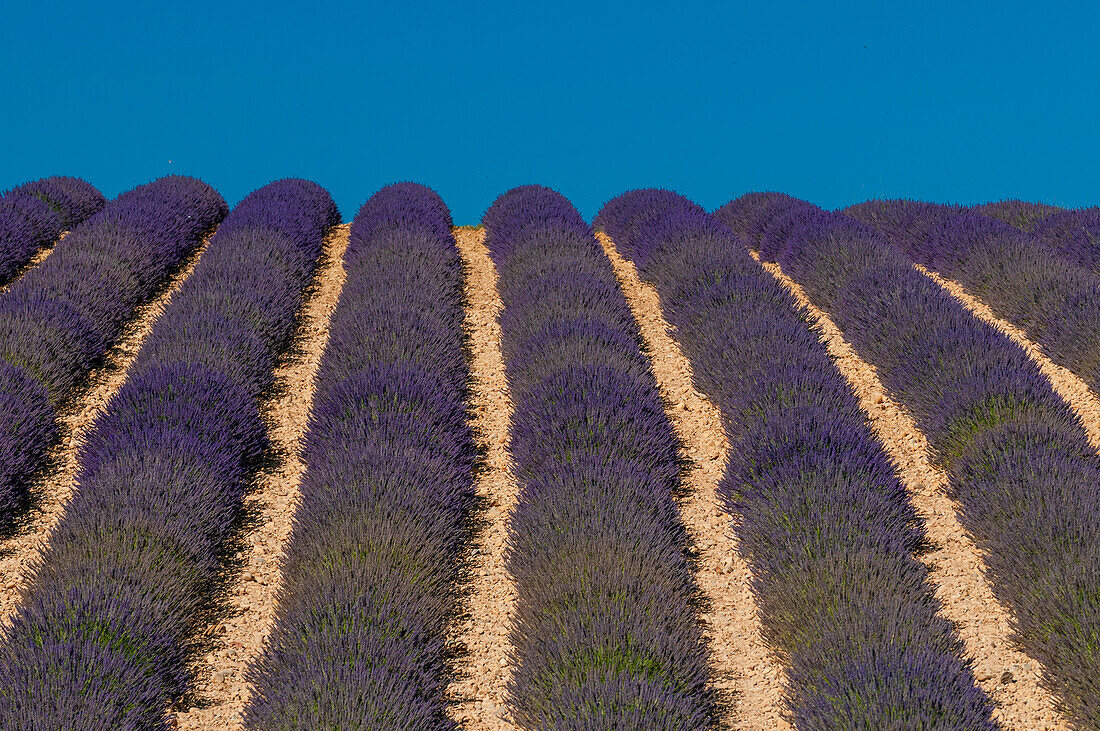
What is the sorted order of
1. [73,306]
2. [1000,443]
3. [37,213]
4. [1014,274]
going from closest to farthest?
1. [1000,443]
2. [73,306]
3. [1014,274]
4. [37,213]

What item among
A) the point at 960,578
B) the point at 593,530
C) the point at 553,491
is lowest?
the point at 960,578

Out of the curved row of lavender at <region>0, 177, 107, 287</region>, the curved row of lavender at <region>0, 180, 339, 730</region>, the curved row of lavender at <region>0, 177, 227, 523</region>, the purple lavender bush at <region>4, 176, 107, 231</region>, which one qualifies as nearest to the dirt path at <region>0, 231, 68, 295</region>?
the curved row of lavender at <region>0, 177, 107, 287</region>

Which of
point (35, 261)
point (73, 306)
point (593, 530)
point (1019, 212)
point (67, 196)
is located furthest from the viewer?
point (67, 196)

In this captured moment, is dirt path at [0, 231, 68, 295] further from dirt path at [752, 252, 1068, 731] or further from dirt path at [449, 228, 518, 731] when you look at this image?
dirt path at [752, 252, 1068, 731]

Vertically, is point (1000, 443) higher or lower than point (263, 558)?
higher

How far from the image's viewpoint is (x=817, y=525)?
4.19 metres

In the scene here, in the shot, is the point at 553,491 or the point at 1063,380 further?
the point at 1063,380

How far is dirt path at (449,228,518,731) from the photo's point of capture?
3.57 meters

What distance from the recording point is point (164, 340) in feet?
19.8

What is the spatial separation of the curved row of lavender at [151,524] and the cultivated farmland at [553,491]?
2 cm

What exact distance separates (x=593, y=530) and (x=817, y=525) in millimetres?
998

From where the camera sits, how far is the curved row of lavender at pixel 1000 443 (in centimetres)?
373

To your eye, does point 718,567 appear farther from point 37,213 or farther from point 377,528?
point 37,213

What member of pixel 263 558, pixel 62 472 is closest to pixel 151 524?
pixel 263 558
